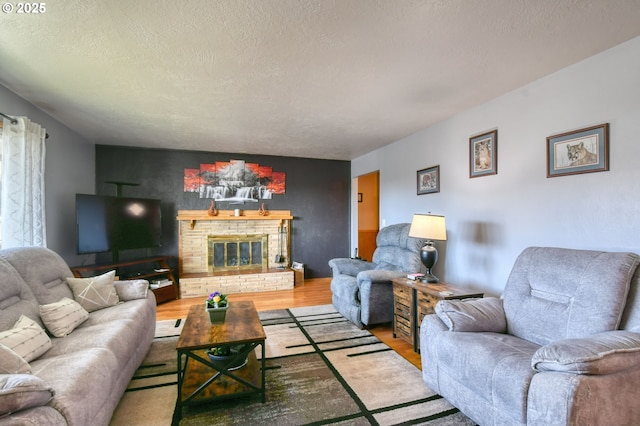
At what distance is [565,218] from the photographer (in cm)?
241

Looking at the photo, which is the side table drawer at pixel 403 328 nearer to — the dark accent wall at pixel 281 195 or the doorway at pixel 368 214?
the dark accent wall at pixel 281 195

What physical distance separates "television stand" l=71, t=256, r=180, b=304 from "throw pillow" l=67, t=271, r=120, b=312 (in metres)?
1.51

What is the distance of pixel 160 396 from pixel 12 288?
123cm

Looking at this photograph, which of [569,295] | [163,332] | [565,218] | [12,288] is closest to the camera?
[569,295]

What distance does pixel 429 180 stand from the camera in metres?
3.95

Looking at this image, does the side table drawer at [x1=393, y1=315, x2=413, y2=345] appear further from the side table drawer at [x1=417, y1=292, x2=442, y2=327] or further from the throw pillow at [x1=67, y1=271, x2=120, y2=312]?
the throw pillow at [x1=67, y1=271, x2=120, y2=312]

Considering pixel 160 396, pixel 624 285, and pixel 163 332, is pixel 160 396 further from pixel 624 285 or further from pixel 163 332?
pixel 624 285

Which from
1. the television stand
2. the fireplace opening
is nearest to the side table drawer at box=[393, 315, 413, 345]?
the fireplace opening

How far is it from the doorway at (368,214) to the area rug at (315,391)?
375 centimetres

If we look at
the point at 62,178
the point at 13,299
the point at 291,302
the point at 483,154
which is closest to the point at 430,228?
the point at 483,154

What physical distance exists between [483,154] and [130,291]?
12.4 feet

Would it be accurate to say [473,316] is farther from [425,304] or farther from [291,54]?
[291,54]

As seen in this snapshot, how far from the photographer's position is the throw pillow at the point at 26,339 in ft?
5.36

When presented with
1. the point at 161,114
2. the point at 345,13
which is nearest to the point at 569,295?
the point at 345,13
